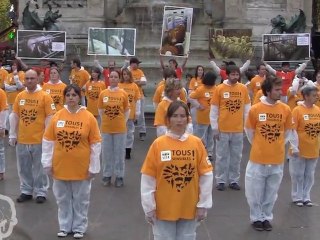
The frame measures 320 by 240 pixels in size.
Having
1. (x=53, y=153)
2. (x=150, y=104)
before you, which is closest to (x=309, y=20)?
(x=150, y=104)

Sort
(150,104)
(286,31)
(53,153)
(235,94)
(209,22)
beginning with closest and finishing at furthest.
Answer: (53,153) → (235,94) → (150,104) → (286,31) → (209,22)

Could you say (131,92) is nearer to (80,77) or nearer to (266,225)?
(80,77)

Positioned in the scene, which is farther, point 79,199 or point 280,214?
point 280,214

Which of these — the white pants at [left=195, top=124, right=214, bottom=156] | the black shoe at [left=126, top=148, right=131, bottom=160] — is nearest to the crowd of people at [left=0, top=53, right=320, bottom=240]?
the white pants at [left=195, top=124, right=214, bottom=156]

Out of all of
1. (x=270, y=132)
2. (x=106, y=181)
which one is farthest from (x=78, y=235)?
(x=106, y=181)

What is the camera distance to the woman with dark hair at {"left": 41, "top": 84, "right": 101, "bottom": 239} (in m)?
7.21

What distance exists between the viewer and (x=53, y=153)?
24.0ft

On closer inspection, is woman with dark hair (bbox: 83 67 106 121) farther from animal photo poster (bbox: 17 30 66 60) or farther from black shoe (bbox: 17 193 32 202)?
black shoe (bbox: 17 193 32 202)

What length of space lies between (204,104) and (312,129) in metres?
3.37

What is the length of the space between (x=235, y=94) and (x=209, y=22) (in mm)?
A: 13756

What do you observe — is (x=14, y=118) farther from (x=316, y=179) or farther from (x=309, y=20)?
(x=309, y=20)

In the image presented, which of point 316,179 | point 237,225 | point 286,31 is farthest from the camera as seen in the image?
point 286,31

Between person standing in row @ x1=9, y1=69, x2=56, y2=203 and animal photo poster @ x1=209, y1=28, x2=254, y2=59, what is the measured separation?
1034 cm

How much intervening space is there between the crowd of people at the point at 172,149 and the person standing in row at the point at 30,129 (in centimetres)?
1
